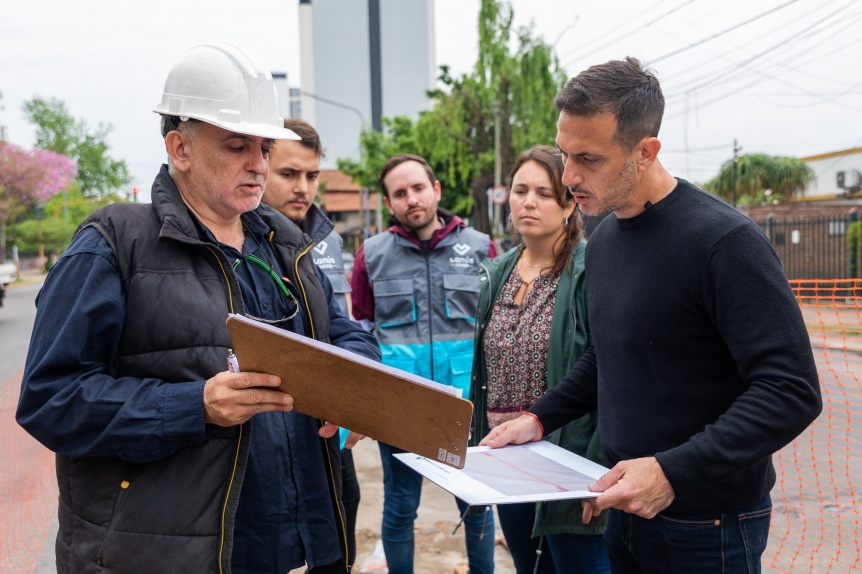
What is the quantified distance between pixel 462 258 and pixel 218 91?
223 centimetres

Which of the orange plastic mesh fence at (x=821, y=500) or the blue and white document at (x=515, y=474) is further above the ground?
the blue and white document at (x=515, y=474)

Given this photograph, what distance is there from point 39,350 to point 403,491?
2208 mm

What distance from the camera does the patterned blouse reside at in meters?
2.89

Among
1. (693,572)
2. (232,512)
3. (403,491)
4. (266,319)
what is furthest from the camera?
(403,491)

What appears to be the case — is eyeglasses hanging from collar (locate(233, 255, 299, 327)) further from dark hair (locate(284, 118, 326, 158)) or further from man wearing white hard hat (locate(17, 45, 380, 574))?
dark hair (locate(284, 118, 326, 158))

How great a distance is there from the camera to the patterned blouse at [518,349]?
2.89 meters

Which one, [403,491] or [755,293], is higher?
[755,293]

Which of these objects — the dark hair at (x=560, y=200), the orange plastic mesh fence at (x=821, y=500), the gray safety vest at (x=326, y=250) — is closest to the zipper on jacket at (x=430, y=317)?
the gray safety vest at (x=326, y=250)

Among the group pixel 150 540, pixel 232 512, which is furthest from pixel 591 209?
pixel 150 540

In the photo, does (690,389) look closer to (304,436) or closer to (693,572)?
(693,572)

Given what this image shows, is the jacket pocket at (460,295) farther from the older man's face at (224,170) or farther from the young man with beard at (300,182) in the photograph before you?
the older man's face at (224,170)

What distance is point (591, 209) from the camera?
6.45 feet

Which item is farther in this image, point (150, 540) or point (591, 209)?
point (591, 209)

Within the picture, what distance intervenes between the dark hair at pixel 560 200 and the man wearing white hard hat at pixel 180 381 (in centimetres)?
138
